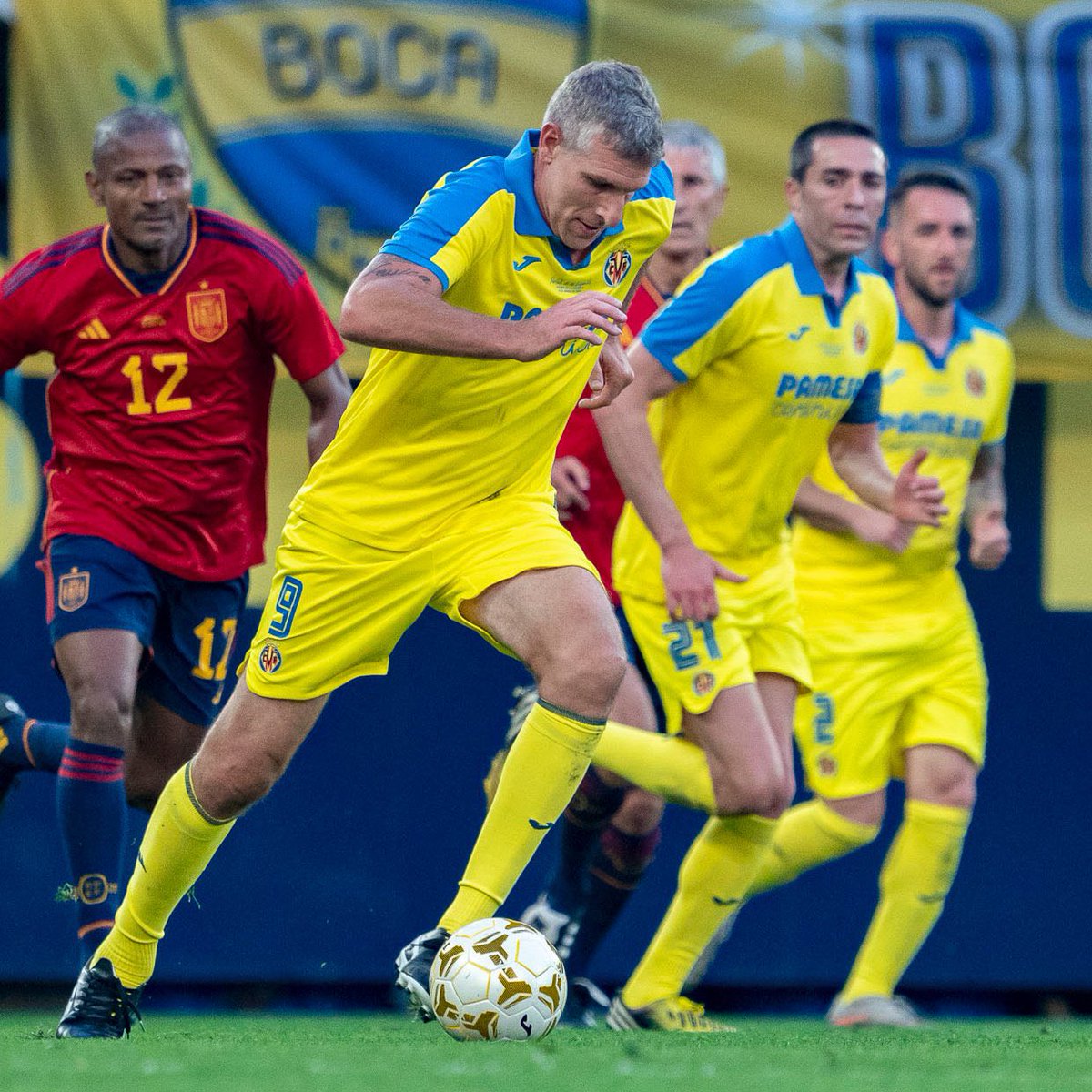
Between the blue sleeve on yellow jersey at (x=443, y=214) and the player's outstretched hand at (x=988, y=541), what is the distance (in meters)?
2.62

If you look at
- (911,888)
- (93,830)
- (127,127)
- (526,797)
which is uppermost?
(127,127)

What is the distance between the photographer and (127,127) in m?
5.59

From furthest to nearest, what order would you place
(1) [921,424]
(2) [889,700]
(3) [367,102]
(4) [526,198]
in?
(3) [367,102] < (1) [921,424] < (2) [889,700] < (4) [526,198]

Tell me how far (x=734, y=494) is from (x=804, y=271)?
2.09 feet

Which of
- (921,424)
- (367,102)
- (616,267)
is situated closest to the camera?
(616,267)

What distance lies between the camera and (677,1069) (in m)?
3.91

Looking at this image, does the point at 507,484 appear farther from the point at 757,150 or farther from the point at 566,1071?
the point at 757,150

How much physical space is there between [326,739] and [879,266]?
2.55 meters

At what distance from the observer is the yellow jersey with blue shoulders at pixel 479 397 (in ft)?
14.4

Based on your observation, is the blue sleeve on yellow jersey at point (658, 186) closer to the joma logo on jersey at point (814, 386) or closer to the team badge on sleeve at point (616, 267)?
the team badge on sleeve at point (616, 267)

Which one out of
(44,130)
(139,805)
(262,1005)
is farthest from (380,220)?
(262,1005)

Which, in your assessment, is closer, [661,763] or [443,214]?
[443,214]

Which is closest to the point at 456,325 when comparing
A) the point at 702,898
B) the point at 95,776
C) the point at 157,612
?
the point at 95,776

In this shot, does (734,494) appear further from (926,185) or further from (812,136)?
(926,185)
